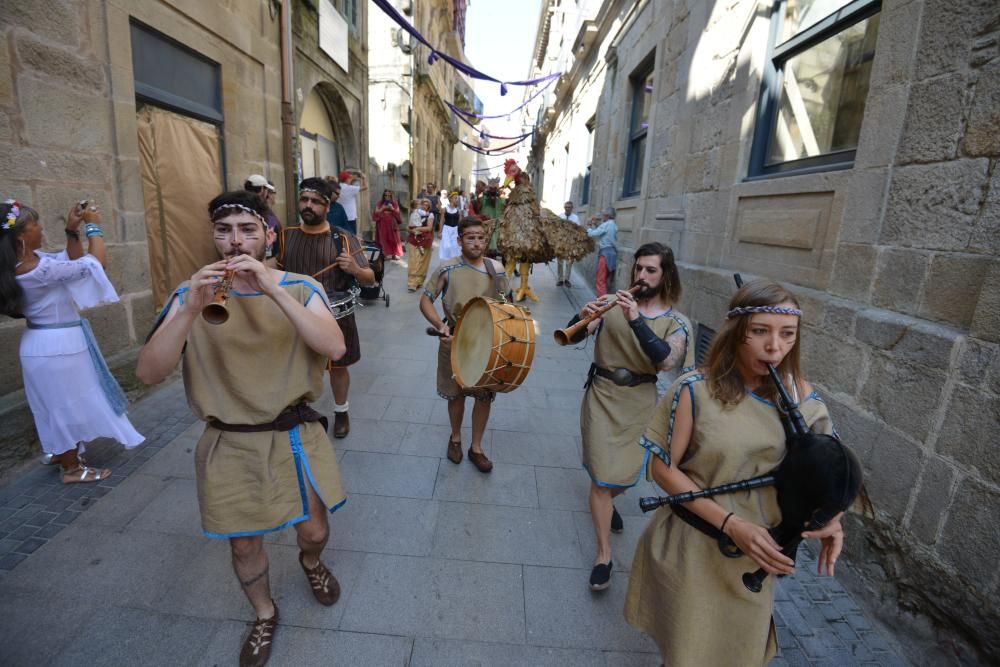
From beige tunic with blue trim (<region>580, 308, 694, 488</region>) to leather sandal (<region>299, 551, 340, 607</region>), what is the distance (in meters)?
1.50

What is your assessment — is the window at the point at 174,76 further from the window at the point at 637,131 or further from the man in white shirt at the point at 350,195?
the window at the point at 637,131

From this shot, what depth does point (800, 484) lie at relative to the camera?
4.67 ft

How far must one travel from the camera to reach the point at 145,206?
490cm

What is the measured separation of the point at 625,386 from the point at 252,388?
1881 millimetres

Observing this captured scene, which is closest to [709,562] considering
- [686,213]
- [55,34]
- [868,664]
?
[868,664]

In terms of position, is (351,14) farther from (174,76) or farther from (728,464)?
(728,464)

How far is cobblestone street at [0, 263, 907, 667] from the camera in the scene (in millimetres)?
2242

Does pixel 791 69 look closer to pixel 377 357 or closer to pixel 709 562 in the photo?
pixel 709 562

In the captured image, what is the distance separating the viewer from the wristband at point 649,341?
245cm

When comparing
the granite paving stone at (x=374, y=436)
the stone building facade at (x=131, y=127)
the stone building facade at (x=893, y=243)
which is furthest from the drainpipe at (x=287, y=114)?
the stone building facade at (x=893, y=243)

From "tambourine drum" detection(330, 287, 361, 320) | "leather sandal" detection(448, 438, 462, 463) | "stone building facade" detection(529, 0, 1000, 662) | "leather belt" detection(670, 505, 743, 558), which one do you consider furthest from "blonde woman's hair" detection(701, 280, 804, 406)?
"tambourine drum" detection(330, 287, 361, 320)

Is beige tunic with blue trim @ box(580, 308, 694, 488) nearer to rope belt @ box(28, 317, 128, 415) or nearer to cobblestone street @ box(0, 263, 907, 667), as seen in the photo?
cobblestone street @ box(0, 263, 907, 667)

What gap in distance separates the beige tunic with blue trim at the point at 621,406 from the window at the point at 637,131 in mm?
6525

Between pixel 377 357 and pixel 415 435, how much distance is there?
7.48 ft
